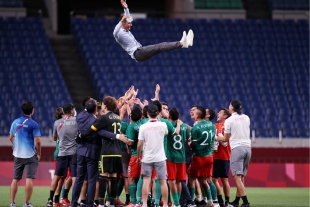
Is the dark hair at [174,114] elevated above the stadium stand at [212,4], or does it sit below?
below

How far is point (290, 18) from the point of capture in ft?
105

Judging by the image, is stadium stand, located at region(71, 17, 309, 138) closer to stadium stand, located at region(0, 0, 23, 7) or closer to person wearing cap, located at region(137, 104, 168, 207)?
stadium stand, located at region(0, 0, 23, 7)

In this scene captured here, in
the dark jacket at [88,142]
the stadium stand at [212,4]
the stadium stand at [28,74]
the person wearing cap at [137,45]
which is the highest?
the stadium stand at [212,4]

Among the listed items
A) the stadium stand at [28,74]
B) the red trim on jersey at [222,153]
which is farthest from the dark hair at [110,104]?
the stadium stand at [28,74]

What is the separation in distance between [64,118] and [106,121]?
5.83 feet

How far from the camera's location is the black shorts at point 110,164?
44.8 ft

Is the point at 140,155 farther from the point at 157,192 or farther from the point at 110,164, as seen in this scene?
the point at 157,192

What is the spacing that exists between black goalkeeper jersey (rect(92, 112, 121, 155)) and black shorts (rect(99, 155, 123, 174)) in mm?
100

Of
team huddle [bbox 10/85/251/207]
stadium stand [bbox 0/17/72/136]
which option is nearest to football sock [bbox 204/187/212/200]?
team huddle [bbox 10/85/251/207]

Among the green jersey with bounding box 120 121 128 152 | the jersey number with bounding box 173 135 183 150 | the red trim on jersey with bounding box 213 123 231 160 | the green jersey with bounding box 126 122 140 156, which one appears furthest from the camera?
the red trim on jersey with bounding box 213 123 231 160

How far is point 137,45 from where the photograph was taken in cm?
1424

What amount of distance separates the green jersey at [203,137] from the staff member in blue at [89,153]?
6.55ft

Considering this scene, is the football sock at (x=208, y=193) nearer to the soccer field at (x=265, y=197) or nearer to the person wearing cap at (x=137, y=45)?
the soccer field at (x=265, y=197)

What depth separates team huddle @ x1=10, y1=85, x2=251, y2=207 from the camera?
13398 mm
